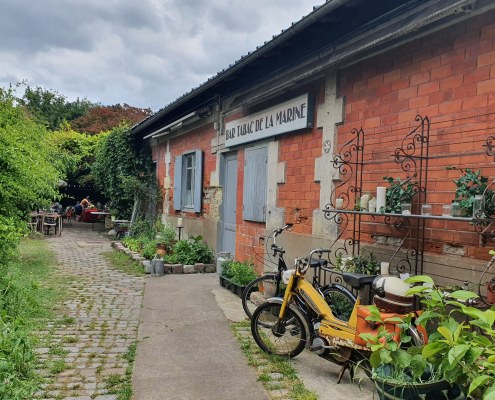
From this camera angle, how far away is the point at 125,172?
42.2ft

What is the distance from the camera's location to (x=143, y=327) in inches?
183

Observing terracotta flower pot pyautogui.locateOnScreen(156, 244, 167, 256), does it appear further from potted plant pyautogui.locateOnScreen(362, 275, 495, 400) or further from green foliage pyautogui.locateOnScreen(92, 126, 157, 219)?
potted plant pyautogui.locateOnScreen(362, 275, 495, 400)

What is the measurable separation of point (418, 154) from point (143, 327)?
333 cm

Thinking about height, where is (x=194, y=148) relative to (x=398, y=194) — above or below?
above

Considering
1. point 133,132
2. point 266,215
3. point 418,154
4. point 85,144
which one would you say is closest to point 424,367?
point 418,154

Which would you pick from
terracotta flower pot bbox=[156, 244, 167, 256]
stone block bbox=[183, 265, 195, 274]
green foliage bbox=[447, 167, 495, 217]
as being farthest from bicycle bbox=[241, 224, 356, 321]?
terracotta flower pot bbox=[156, 244, 167, 256]

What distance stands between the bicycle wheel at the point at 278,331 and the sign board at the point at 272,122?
242cm

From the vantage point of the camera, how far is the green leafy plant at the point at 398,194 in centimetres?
373

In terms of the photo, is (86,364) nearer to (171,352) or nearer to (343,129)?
(171,352)

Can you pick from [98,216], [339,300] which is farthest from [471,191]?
[98,216]

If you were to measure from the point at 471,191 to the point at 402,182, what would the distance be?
72cm

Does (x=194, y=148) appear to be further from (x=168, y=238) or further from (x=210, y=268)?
(x=210, y=268)

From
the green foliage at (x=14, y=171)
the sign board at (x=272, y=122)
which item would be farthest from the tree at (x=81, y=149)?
the sign board at (x=272, y=122)

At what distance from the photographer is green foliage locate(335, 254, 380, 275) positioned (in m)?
4.13
